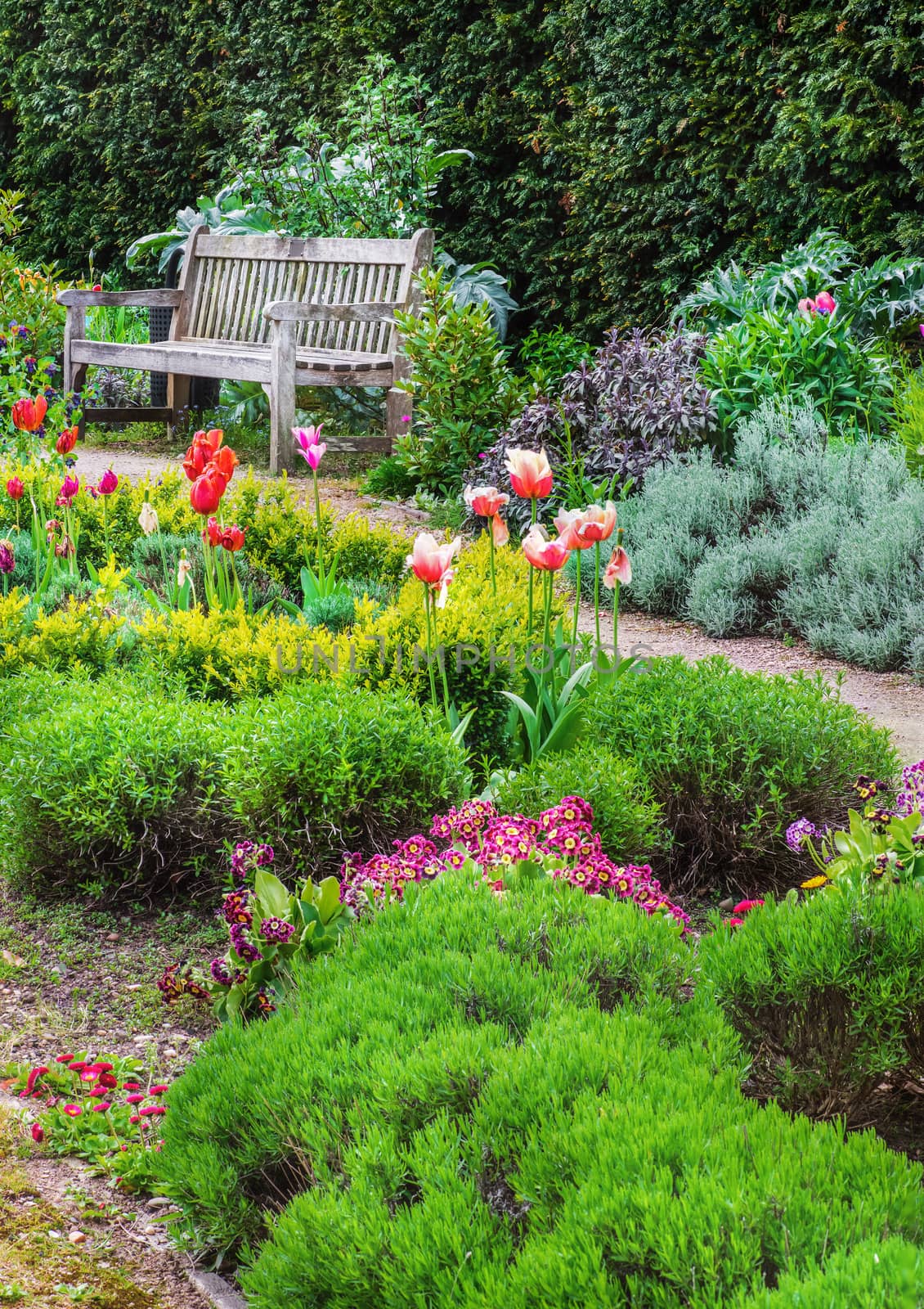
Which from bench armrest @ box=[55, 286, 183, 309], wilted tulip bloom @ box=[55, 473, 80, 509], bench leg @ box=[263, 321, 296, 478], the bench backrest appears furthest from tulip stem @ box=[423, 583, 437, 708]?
bench armrest @ box=[55, 286, 183, 309]

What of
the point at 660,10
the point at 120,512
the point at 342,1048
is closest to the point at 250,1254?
the point at 342,1048

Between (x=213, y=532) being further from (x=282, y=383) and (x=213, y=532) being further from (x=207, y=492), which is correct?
(x=282, y=383)

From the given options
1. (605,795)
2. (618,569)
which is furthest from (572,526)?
(605,795)

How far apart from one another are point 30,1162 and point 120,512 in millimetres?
3682

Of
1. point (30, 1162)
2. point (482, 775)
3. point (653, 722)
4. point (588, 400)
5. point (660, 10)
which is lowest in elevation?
point (30, 1162)

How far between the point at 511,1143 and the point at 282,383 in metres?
6.58

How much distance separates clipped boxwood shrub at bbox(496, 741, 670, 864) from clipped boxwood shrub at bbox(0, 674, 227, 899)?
721mm

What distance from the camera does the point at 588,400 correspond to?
6.33m

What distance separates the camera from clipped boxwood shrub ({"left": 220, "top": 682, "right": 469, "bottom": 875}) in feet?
9.01

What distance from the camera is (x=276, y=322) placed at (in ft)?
24.6

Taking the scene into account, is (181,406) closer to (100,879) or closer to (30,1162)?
(100,879)

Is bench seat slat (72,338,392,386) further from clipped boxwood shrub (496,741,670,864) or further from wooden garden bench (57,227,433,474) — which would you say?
clipped boxwood shrub (496,741,670,864)

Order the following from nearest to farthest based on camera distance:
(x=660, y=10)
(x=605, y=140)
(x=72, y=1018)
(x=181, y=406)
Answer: (x=72, y=1018), (x=660, y=10), (x=605, y=140), (x=181, y=406)

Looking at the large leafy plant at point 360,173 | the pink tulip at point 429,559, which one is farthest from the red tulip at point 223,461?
the large leafy plant at point 360,173
